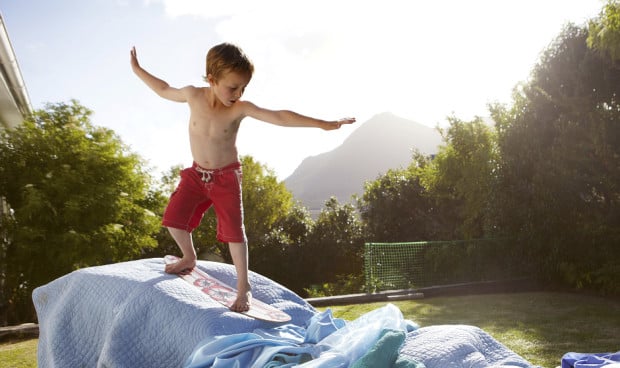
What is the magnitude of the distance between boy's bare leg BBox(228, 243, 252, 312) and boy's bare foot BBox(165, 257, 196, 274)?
325 mm

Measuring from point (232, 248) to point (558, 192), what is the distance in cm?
771

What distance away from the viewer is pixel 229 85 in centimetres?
289

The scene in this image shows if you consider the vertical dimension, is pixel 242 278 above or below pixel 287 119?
below

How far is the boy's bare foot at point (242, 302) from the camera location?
2.80m

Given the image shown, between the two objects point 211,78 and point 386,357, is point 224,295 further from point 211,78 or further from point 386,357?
point 386,357

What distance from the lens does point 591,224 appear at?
905 centimetres

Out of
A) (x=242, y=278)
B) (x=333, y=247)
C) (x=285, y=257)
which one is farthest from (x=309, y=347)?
(x=333, y=247)

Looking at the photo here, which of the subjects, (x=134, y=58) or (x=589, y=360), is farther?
(x=134, y=58)

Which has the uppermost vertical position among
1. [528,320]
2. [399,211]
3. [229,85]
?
[399,211]

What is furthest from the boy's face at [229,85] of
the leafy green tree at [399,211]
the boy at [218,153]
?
the leafy green tree at [399,211]

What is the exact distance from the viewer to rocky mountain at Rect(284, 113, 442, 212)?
98994 mm

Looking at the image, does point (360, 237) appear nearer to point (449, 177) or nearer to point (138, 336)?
point (449, 177)

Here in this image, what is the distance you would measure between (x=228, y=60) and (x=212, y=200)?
880 mm

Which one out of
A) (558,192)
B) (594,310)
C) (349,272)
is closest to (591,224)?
(558,192)
